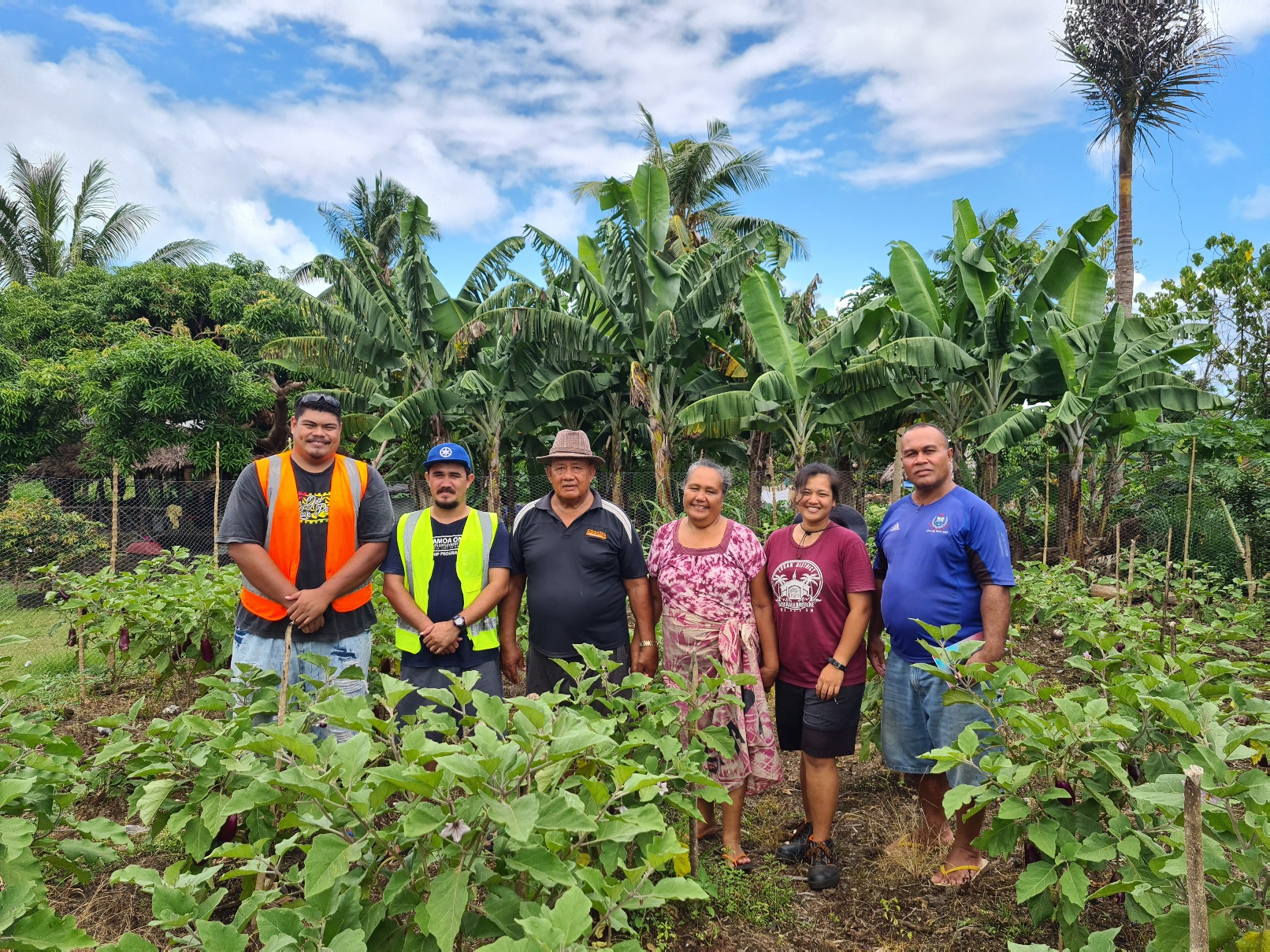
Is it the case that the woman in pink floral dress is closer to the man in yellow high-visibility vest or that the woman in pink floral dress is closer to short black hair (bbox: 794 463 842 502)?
short black hair (bbox: 794 463 842 502)

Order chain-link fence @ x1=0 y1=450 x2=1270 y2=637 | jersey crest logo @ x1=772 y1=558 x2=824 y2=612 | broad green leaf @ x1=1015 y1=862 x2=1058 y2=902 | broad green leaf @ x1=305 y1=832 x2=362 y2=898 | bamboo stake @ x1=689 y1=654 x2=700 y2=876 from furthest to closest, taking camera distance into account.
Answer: chain-link fence @ x1=0 y1=450 x2=1270 y2=637
jersey crest logo @ x1=772 y1=558 x2=824 y2=612
bamboo stake @ x1=689 y1=654 x2=700 y2=876
broad green leaf @ x1=1015 y1=862 x2=1058 y2=902
broad green leaf @ x1=305 y1=832 x2=362 y2=898

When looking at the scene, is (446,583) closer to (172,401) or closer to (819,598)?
(819,598)

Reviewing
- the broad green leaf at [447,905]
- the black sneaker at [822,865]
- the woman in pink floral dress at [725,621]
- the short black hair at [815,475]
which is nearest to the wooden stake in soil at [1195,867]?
the broad green leaf at [447,905]

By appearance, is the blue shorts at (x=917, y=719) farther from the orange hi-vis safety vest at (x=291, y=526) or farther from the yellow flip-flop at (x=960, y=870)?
the orange hi-vis safety vest at (x=291, y=526)

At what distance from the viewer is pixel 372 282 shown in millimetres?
13531

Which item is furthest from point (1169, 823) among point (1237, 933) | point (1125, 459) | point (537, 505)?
point (1125, 459)

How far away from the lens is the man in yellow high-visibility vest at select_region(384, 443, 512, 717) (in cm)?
332

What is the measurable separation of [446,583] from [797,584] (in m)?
1.50

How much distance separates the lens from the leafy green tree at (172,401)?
1414cm

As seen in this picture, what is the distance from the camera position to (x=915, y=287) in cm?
1046

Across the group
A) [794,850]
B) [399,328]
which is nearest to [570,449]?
[794,850]

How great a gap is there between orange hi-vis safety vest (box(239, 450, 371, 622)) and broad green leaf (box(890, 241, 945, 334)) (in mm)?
8929

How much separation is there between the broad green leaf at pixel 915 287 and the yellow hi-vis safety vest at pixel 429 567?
340 inches

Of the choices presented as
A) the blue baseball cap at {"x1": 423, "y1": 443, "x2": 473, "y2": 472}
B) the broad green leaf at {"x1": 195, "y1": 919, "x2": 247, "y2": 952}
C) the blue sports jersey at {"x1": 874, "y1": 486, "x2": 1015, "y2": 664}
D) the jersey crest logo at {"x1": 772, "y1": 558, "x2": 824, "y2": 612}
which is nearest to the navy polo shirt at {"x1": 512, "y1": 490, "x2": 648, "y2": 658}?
the blue baseball cap at {"x1": 423, "y1": 443, "x2": 473, "y2": 472}
